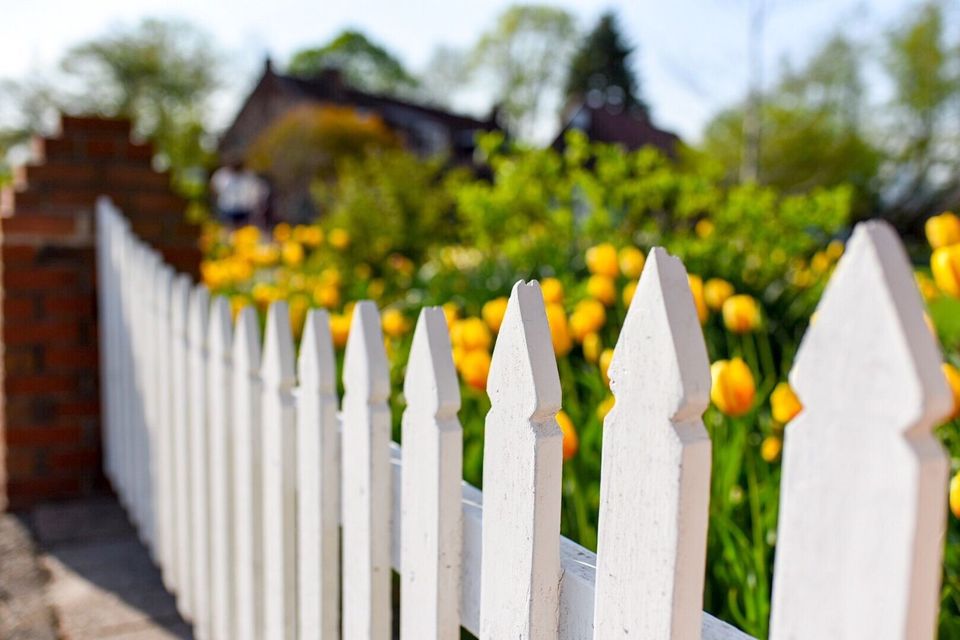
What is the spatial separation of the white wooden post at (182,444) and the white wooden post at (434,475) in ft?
4.08

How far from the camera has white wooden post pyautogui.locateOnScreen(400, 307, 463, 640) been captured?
1.14 m

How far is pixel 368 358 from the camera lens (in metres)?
1.30

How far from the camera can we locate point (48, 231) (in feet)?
10.6

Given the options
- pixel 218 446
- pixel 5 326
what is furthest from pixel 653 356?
pixel 5 326

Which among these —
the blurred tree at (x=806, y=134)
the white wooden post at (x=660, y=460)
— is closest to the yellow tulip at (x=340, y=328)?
the white wooden post at (x=660, y=460)

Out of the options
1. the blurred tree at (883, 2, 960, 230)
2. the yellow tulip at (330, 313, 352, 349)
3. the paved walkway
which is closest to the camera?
the paved walkway

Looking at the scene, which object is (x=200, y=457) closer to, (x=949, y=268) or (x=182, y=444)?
(x=182, y=444)

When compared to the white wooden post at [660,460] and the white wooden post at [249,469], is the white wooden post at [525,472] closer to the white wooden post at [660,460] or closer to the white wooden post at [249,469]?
the white wooden post at [660,460]

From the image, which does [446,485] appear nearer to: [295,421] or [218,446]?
[295,421]

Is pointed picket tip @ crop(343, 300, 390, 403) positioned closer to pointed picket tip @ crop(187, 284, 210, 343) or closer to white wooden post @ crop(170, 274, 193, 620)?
pointed picket tip @ crop(187, 284, 210, 343)

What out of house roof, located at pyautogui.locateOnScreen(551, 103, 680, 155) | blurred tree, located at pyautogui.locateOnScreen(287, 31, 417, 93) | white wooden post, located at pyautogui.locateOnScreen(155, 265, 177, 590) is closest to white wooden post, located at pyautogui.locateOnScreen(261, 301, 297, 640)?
white wooden post, located at pyautogui.locateOnScreen(155, 265, 177, 590)

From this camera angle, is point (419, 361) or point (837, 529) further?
point (419, 361)

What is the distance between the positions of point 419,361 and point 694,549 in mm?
492

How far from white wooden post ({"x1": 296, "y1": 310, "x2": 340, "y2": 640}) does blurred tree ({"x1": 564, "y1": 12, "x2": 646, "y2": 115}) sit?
42.5 metres
